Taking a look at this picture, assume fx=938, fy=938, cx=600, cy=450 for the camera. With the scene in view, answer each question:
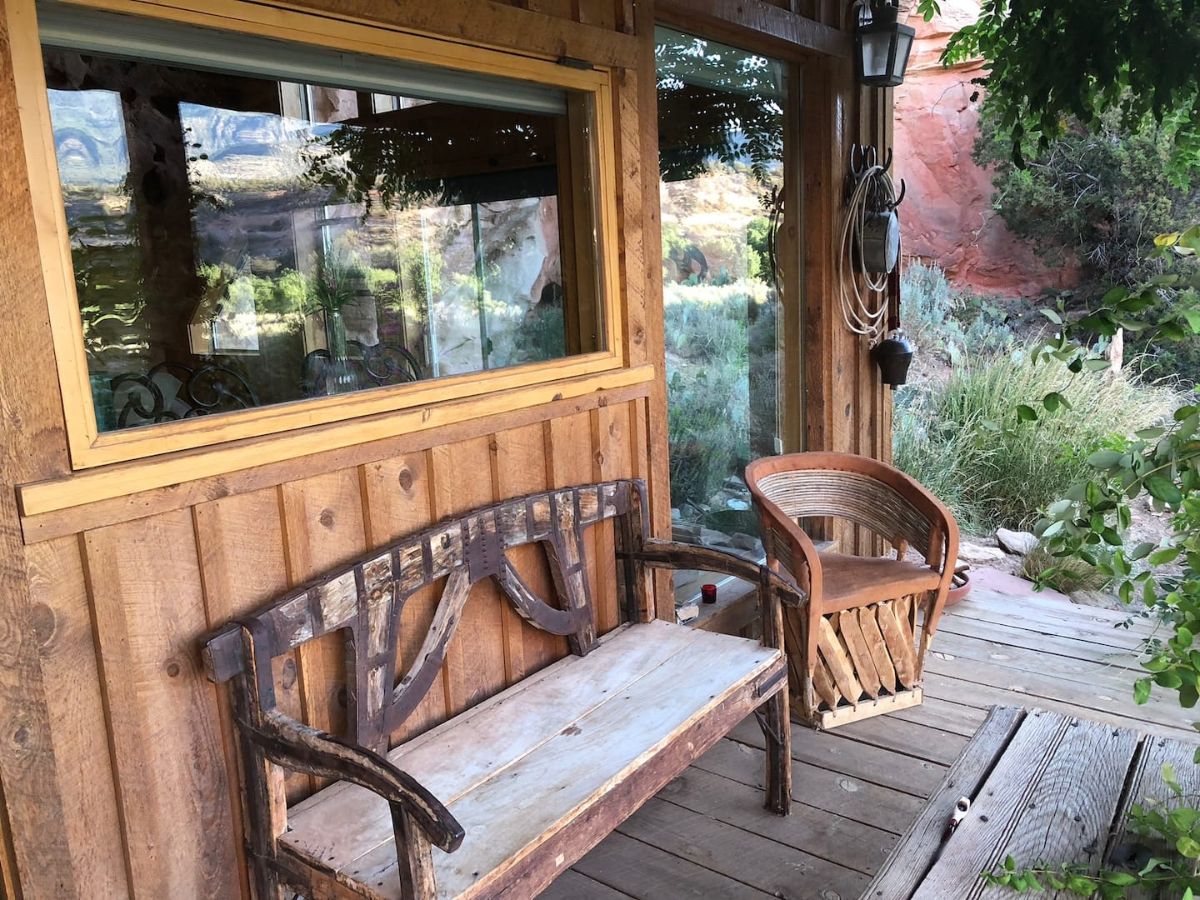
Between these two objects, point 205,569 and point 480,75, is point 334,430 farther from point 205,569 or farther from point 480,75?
point 480,75

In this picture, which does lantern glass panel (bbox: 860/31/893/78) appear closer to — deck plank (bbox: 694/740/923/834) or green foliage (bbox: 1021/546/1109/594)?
green foliage (bbox: 1021/546/1109/594)

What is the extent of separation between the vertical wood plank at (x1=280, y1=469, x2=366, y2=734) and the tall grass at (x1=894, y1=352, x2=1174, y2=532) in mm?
4191

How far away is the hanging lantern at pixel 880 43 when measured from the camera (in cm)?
346

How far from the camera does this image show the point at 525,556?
229 cm

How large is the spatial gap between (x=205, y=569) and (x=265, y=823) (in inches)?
17.7

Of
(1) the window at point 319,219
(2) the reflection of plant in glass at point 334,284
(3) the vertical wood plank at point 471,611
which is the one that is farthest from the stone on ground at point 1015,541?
(2) the reflection of plant in glass at point 334,284

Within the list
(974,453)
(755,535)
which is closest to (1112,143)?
(974,453)

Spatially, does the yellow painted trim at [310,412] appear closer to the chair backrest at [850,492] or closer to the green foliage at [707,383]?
the green foliage at [707,383]

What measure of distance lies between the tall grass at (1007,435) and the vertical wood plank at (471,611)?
379cm

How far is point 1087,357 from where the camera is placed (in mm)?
1207

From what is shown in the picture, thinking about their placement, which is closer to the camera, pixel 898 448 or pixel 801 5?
pixel 801 5

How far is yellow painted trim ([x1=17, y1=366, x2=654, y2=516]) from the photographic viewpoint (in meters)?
1.37

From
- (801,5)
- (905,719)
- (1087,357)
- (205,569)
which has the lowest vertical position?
(905,719)

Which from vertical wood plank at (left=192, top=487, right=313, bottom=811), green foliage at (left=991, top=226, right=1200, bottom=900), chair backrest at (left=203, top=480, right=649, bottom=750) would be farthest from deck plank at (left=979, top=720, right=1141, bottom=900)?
vertical wood plank at (left=192, top=487, right=313, bottom=811)
